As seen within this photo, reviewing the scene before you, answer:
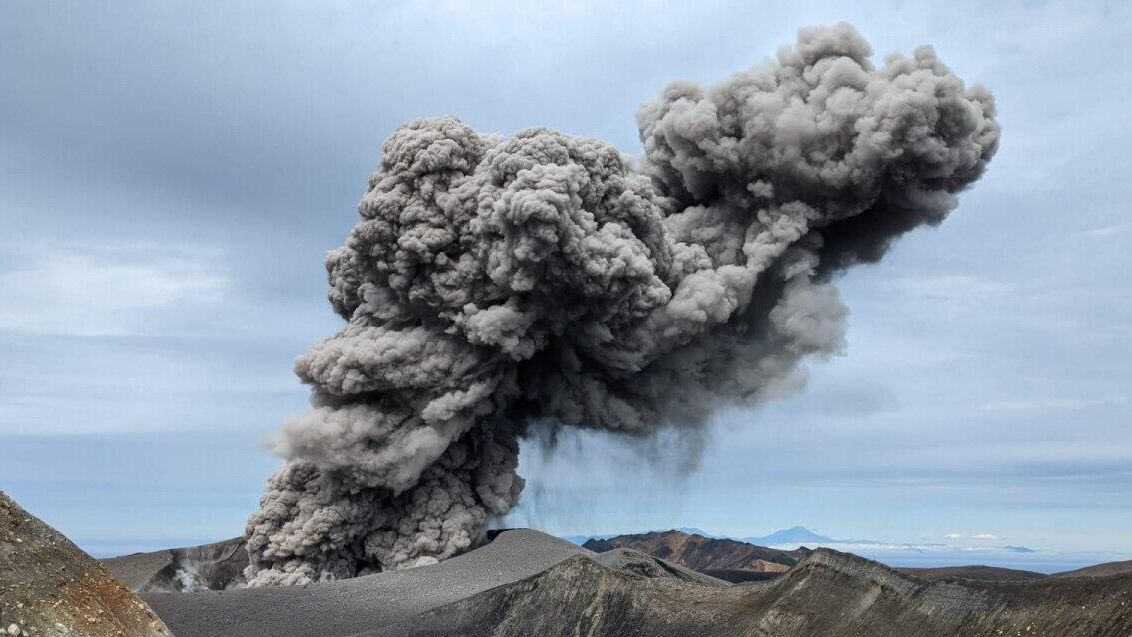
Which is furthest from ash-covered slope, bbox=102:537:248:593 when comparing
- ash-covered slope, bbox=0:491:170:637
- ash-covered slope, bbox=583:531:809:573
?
ash-covered slope, bbox=583:531:809:573

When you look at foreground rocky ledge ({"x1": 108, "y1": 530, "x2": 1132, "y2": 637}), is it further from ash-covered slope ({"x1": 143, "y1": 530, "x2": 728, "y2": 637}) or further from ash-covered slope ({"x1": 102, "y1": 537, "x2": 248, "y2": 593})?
ash-covered slope ({"x1": 102, "y1": 537, "x2": 248, "y2": 593})

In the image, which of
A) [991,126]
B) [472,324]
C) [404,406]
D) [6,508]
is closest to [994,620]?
[6,508]

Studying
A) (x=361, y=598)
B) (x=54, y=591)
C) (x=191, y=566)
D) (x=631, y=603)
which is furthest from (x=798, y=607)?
(x=191, y=566)

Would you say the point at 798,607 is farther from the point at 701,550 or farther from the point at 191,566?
the point at 701,550

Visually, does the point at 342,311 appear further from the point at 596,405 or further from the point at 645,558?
the point at 645,558

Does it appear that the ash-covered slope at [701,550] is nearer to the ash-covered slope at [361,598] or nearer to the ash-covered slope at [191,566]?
the ash-covered slope at [191,566]

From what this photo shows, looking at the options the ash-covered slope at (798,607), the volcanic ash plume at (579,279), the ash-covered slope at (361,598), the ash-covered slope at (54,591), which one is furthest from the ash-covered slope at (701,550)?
the ash-covered slope at (54,591)
